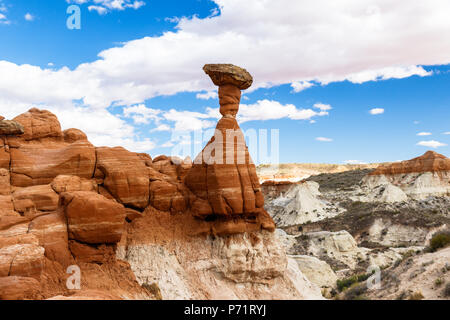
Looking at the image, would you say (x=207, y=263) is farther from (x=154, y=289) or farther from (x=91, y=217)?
(x=91, y=217)

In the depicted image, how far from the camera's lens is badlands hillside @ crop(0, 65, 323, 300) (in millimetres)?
A: 14773

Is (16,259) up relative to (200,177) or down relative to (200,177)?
down

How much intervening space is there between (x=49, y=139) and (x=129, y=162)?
175 inches

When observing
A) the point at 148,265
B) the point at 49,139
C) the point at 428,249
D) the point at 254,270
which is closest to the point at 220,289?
the point at 254,270

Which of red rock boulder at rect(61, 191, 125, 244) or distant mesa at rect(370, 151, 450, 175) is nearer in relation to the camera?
red rock boulder at rect(61, 191, 125, 244)

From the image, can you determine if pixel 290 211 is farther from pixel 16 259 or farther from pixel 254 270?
pixel 16 259

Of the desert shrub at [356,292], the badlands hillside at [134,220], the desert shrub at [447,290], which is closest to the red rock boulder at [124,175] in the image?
the badlands hillside at [134,220]

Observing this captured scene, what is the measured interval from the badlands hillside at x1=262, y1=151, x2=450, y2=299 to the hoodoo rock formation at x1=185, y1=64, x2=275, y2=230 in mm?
9091

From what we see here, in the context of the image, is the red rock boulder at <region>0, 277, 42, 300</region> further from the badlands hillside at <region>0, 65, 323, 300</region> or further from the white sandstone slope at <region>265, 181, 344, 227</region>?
the white sandstone slope at <region>265, 181, 344, 227</region>

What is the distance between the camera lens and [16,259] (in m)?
12.4

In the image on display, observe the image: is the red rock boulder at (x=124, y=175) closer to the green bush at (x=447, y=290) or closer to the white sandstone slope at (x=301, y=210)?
the green bush at (x=447, y=290)

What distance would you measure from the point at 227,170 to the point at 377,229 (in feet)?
130

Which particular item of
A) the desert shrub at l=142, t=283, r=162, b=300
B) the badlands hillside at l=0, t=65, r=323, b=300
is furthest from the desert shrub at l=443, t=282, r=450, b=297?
the desert shrub at l=142, t=283, r=162, b=300
